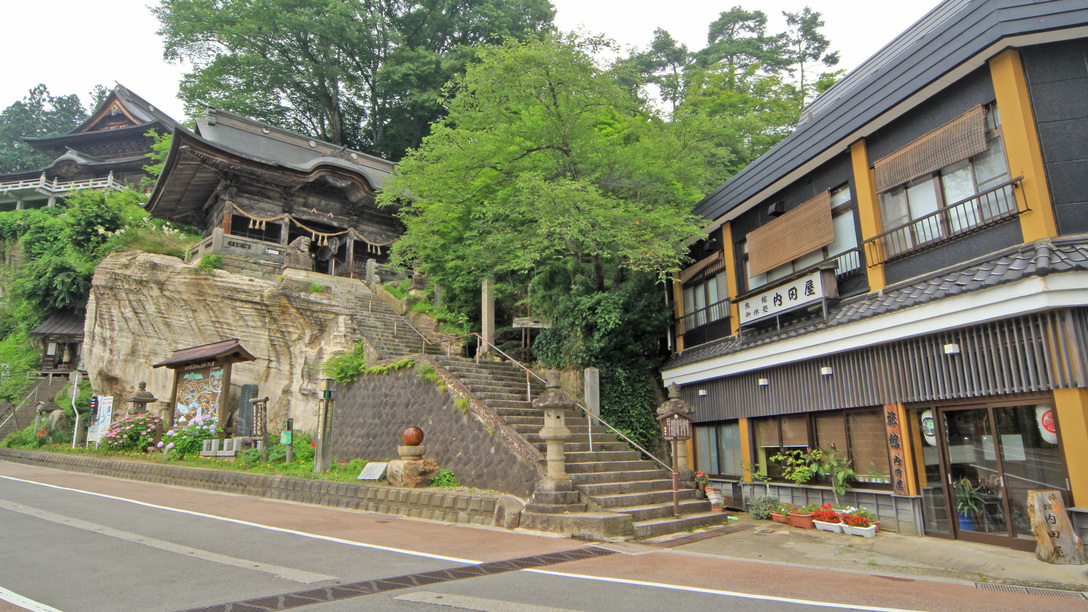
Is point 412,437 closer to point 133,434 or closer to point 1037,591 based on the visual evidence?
point 1037,591

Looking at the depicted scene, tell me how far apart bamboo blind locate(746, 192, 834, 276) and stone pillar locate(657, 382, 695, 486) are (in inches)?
135

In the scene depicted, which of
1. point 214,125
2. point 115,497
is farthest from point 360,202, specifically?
point 115,497

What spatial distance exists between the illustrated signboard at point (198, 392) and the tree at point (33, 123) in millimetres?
45882

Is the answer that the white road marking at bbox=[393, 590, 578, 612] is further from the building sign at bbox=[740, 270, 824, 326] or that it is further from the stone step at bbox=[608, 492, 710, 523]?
the building sign at bbox=[740, 270, 824, 326]

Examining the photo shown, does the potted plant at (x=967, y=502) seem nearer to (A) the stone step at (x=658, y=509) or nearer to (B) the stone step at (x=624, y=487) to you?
(A) the stone step at (x=658, y=509)

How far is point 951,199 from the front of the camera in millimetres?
8617

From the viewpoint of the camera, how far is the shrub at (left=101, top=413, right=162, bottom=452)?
57.0 ft

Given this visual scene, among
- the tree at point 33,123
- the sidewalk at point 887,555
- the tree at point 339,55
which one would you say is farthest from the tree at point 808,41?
the tree at point 33,123

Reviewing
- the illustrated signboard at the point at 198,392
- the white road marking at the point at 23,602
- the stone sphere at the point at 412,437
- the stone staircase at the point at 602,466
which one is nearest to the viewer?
the white road marking at the point at 23,602

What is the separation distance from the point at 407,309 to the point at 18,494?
38.8ft

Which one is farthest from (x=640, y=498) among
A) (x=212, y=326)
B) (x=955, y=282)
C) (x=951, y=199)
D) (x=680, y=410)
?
(x=212, y=326)

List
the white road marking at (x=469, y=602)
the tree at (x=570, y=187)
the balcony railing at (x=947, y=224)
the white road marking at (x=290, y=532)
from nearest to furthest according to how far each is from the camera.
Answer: the white road marking at (x=469, y=602) < the white road marking at (x=290, y=532) < the balcony railing at (x=947, y=224) < the tree at (x=570, y=187)

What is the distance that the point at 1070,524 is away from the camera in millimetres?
6637

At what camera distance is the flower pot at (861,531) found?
8805 mm
